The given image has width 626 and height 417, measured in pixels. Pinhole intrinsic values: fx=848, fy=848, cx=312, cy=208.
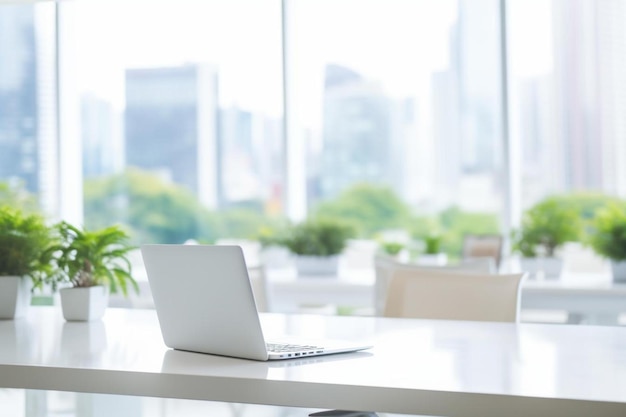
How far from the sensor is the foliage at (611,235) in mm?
3744

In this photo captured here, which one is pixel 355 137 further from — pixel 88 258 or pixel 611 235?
pixel 88 258

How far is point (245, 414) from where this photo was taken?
257cm

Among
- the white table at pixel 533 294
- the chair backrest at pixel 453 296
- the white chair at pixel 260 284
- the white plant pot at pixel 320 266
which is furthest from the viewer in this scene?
the white plant pot at pixel 320 266

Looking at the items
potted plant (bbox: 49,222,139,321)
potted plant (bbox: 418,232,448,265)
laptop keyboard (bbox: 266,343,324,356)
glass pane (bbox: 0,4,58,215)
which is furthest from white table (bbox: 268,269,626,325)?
glass pane (bbox: 0,4,58,215)

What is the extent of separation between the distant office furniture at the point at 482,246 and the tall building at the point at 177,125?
1922 mm

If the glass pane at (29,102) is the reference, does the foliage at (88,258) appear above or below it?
below

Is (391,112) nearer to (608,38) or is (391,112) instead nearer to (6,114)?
(608,38)

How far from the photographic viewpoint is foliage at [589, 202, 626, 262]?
374cm

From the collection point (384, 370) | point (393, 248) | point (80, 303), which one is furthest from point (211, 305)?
point (393, 248)

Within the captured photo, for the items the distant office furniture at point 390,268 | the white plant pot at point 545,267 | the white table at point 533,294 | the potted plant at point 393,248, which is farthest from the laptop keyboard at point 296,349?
the potted plant at point 393,248

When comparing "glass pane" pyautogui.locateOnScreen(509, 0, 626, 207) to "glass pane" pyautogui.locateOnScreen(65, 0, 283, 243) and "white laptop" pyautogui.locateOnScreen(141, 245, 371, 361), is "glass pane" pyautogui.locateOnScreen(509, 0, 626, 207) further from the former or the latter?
"white laptop" pyautogui.locateOnScreen(141, 245, 371, 361)

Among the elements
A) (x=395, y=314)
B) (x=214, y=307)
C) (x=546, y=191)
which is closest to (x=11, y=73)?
(x=546, y=191)

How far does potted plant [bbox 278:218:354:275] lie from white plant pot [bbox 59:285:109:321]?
7.71ft

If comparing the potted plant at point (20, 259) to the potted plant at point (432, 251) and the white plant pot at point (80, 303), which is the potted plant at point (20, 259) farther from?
the potted plant at point (432, 251)
